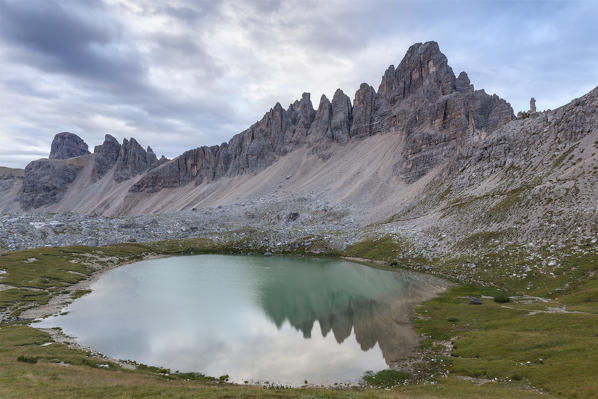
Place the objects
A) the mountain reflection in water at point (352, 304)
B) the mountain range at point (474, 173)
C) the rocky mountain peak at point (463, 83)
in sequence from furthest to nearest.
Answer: the rocky mountain peak at point (463, 83), the mountain range at point (474, 173), the mountain reflection in water at point (352, 304)

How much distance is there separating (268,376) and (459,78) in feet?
704

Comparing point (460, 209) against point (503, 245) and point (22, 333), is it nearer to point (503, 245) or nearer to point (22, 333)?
point (503, 245)

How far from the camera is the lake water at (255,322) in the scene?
35.2 m

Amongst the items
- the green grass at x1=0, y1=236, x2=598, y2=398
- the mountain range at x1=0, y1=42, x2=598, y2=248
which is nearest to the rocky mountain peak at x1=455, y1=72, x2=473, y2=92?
the mountain range at x1=0, y1=42, x2=598, y2=248

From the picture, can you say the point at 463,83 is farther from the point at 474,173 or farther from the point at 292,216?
the point at 292,216

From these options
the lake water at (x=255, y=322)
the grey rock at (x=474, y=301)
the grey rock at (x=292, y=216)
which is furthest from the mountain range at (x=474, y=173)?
the lake water at (x=255, y=322)

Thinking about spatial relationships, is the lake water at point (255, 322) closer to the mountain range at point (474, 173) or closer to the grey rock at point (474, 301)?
the grey rock at point (474, 301)

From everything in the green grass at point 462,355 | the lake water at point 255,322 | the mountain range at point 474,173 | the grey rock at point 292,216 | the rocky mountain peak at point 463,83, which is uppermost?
the rocky mountain peak at point 463,83

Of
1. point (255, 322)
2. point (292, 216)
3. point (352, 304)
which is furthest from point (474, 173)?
point (255, 322)

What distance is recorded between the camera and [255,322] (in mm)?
48062

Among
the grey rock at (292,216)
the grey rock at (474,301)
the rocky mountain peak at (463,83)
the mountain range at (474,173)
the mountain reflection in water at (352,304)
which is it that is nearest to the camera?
the mountain reflection in water at (352,304)

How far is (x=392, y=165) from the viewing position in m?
180

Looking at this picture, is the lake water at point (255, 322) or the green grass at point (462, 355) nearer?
the green grass at point (462, 355)

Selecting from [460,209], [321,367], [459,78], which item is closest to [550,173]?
[460,209]
